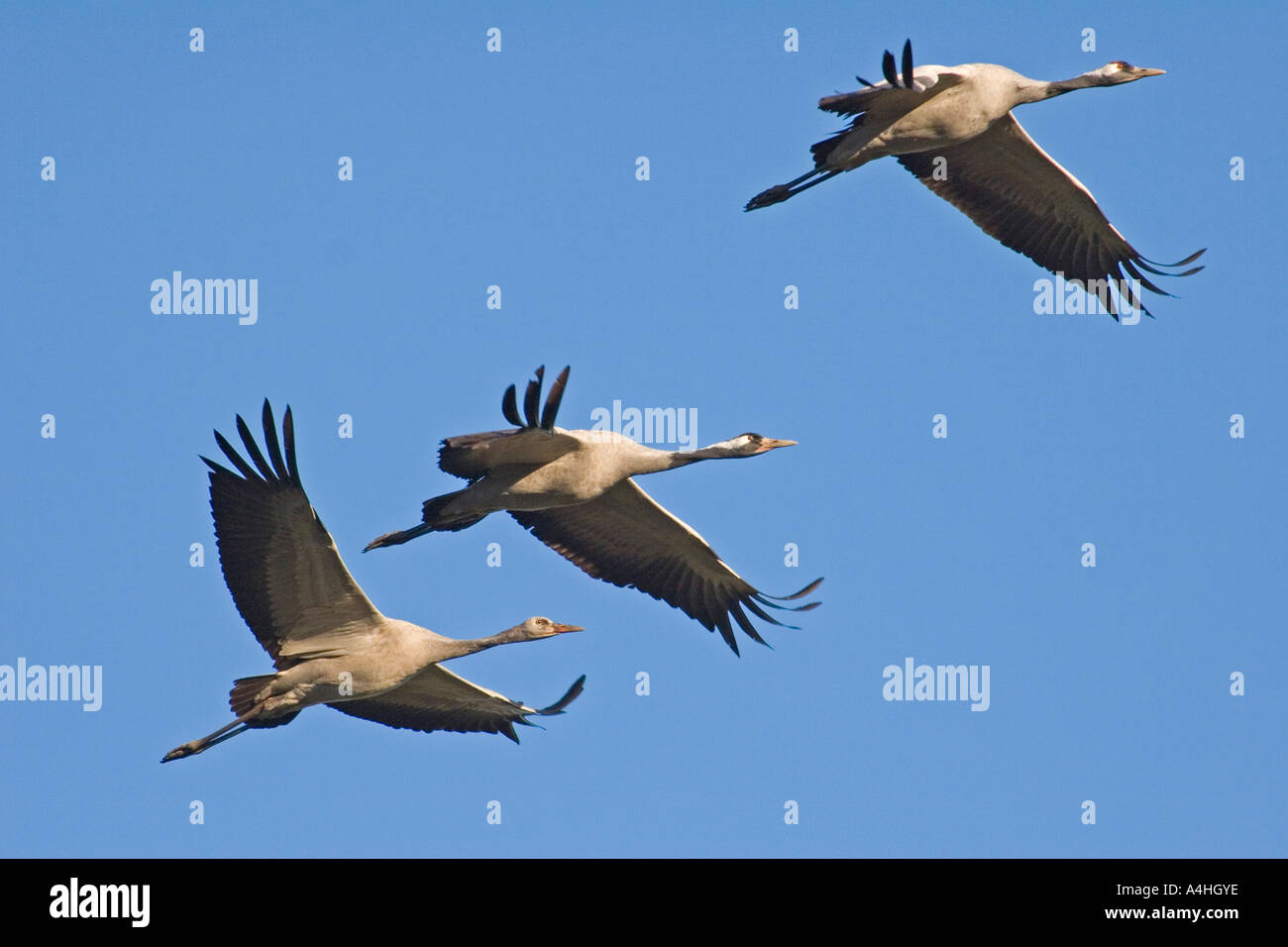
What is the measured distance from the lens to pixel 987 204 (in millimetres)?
21094

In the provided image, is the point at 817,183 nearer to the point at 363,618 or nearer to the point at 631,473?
the point at 631,473

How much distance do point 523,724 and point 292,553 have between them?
3396 mm

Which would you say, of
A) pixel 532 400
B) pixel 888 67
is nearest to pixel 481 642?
pixel 532 400

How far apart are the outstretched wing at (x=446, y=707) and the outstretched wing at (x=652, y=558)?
1.72m

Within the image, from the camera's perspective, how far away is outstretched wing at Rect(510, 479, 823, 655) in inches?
784

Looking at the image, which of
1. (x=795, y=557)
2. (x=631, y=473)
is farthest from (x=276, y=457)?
(x=795, y=557)

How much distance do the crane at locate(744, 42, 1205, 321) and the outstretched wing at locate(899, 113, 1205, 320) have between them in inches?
0.4

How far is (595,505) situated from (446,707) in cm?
244

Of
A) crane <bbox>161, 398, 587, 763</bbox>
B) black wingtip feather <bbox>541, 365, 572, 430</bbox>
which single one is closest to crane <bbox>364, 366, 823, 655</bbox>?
black wingtip feather <bbox>541, 365, 572, 430</bbox>

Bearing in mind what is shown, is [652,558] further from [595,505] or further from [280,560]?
[280,560]

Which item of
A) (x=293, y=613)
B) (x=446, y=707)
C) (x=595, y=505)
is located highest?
(x=595, y=505)

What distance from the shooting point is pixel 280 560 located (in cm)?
1747

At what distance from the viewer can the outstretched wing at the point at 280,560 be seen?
56.2 ft

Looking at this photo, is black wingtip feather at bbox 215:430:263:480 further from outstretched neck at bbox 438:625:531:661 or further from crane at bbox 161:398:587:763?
outstretched neck at bbox 438:625:531:661
